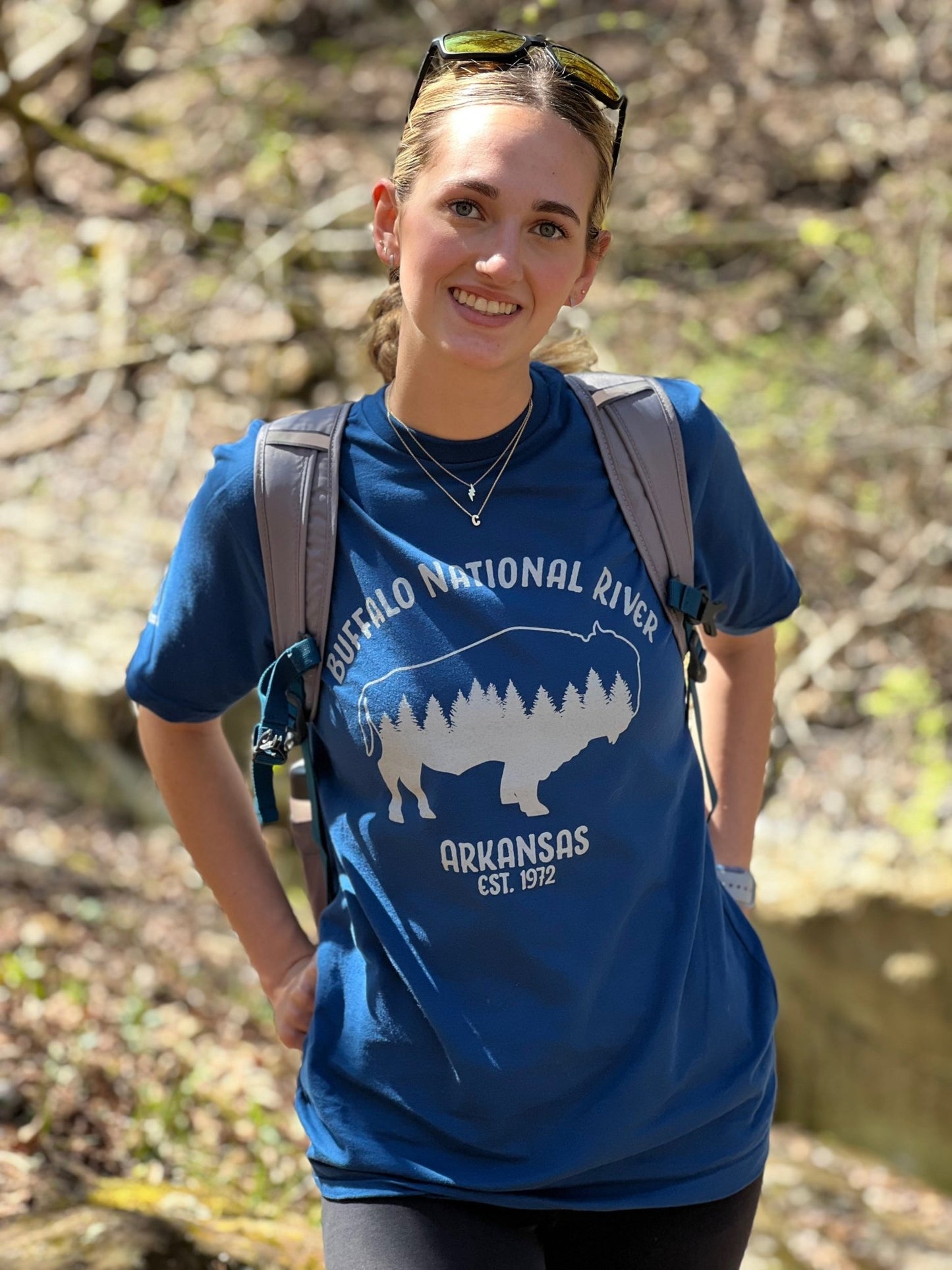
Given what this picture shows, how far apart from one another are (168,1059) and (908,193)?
18.3ft

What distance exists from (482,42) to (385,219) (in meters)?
0.26

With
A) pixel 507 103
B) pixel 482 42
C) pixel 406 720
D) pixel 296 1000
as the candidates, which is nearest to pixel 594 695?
pixel 406 720

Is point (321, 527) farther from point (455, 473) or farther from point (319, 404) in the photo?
point (319, 404)

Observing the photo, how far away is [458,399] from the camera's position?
1.70m

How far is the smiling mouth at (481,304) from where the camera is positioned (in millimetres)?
1642

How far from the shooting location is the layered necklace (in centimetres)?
166

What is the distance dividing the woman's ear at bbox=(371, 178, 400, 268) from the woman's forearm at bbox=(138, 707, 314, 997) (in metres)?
0.71

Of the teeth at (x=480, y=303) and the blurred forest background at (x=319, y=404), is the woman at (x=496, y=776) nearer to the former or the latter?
the teeth at (x=480, y=303)

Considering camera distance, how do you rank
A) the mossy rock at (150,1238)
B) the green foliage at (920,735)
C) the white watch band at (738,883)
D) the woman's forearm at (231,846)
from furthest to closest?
the green foliage at (920,735), the mossy rock at (150,1238), the white watch band at (738,883), the woman's forearm at (231,846)

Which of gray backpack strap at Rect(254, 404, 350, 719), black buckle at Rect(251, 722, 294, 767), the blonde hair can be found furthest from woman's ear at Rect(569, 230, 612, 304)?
black buckle at Rect(251, 722, 294, 767)

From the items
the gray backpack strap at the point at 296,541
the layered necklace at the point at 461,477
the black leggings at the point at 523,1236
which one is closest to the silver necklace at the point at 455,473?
the layered necklace at the point at 461,477

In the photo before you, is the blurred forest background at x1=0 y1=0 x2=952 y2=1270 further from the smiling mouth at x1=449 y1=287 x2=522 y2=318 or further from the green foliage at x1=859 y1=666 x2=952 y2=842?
the smiling mouth at x1=449 y1=287 x2=522 y2=318

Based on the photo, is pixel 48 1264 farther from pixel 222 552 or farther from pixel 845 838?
pixel 845 838

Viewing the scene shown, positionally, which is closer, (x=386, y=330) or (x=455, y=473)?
(x=455, y=473)
